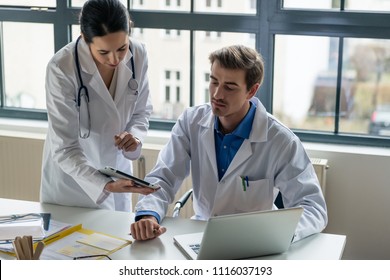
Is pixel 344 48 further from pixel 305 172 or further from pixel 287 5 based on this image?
pixel 305 172

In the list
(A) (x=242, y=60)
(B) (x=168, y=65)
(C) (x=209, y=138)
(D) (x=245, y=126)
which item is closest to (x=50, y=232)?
(C) (x=209, y=138)

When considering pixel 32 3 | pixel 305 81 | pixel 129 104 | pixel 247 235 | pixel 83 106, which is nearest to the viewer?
pixel 247 235

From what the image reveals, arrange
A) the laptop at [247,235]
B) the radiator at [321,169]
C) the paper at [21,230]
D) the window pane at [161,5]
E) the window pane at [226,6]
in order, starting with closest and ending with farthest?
the laptop at [247,235], the paper at [21,230], the radiator at [321,169], the window pane at [226,6], the window pane at [161,5]

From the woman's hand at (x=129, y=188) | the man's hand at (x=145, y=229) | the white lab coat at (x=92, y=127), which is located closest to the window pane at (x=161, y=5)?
the white lab coat at (x=92, y=127)

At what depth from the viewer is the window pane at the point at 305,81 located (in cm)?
332

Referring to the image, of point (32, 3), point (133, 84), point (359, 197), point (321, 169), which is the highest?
point (32, 3)

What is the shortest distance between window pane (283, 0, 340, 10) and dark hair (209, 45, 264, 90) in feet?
3.31

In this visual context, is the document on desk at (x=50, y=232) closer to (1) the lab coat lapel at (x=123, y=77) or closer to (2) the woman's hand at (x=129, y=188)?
(2) the woman's hand at (x=129, y=188)

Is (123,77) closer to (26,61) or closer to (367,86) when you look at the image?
(367,86)

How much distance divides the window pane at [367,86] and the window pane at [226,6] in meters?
0.51

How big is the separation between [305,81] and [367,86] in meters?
0.30

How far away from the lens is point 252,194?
7.83 ft

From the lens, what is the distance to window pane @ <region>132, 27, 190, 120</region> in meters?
3.53

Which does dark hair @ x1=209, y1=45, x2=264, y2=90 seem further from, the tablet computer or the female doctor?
the tablet computer
